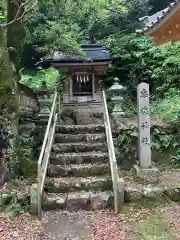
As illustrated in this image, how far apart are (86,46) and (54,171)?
26.2 feet

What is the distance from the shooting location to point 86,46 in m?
14.7

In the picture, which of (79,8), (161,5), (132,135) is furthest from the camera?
(161,5)

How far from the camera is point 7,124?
776 centimetres

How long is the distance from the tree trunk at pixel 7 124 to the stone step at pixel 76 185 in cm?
101

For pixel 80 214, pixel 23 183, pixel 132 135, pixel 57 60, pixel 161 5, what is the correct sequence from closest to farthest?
pixel 80 214, pixel 23 183, pixel 132 135, pixel 57 60, pixel 161 5

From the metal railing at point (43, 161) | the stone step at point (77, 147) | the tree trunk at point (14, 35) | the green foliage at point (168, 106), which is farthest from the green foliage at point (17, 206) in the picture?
the green foliage at point (168, 106)

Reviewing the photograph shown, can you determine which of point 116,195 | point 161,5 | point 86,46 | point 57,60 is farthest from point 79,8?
point 161,5

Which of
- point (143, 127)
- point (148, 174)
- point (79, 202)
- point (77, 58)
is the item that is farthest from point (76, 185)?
point (77, 58)

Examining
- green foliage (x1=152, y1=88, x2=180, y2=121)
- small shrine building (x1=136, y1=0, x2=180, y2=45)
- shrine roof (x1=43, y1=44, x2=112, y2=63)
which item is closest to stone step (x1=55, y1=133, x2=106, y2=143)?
green foliage (x1=152, y1=88, x2=180, y2=121)

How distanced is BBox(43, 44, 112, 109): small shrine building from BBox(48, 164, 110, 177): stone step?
5.94 metres

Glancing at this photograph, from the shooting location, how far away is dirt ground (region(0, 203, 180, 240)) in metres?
5.88

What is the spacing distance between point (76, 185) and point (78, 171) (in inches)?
26.6

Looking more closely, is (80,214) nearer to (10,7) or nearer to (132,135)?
(132,135)

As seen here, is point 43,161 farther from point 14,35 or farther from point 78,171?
point 14,35
